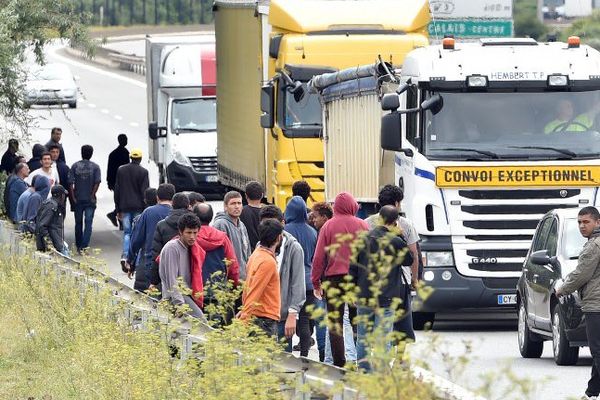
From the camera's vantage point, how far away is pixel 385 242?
7.44 m

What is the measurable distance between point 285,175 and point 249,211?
20.5 feet

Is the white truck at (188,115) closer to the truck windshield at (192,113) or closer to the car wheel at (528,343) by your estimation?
the truck windshield at (192,113)

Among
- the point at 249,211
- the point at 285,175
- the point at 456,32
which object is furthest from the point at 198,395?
the point at 456,32

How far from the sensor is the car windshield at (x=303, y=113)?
23.3 metres

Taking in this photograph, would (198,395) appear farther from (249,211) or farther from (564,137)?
(564,137)

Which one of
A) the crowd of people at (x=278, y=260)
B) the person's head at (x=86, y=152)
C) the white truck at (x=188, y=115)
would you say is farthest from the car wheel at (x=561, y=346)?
the white truck at (x=188, y=115)

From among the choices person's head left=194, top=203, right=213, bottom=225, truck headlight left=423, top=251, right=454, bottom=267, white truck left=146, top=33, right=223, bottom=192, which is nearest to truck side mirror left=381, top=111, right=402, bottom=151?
truck headlight left=423, top=251, right=454, bottom=267

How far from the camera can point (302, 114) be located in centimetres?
2341

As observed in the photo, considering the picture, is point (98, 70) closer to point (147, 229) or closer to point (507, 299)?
point (507, 299)

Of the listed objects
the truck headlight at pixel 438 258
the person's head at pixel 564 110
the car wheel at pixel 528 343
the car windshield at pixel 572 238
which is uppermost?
the person's head at pixel 564 110

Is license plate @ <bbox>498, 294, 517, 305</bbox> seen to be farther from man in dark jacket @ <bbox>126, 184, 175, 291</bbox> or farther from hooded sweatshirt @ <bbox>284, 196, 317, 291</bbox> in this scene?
hooded sweatshirt @ <bbox>284, 196, 317, 291</bbox>

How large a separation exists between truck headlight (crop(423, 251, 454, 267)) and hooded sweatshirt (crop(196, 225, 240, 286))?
4855 millimetres

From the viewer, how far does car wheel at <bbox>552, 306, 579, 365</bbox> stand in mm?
15914

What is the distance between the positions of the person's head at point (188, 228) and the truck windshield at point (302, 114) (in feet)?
32.1
